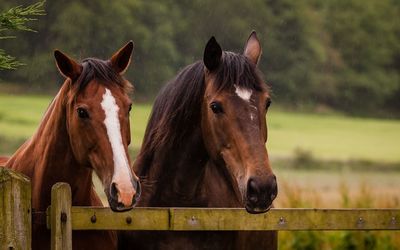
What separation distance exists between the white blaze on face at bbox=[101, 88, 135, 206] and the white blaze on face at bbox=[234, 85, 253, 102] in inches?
30.9

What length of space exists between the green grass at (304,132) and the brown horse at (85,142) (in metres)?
27.3

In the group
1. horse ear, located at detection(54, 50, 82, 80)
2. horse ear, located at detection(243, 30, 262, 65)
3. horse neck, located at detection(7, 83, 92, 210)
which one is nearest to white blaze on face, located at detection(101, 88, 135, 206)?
horse ear, located at detection(54, 50, 82, 80)

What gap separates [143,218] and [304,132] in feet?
129

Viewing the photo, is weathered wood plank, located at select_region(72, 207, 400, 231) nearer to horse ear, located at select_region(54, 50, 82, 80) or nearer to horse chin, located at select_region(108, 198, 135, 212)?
horse chin, located at select_region(108, 198, 135, 212)

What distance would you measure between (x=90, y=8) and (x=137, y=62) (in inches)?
143

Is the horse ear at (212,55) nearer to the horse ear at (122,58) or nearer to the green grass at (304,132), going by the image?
the horse ear at (122,58)

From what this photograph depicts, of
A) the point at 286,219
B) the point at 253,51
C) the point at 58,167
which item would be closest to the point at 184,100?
the point at 253,51

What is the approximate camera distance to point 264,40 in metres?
39.8

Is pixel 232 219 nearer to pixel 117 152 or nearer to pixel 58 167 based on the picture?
pixel 117 152

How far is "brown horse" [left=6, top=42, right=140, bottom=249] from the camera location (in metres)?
5.19

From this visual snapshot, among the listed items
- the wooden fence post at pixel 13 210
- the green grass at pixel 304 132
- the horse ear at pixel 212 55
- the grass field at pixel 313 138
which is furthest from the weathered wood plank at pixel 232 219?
the green grass at pixel 304 132

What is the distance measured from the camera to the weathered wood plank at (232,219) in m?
5.24

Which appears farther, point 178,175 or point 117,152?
point 178,175

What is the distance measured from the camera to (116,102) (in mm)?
5352
